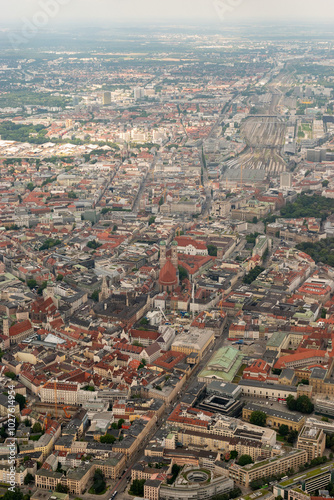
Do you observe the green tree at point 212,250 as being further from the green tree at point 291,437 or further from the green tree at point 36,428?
the green tree at point 36,428

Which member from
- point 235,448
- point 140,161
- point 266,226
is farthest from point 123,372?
point 140,161

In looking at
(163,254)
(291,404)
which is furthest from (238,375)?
(163,254)

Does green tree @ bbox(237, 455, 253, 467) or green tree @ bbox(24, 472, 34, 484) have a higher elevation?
green tree @ bbox(237, 455, 253, 467)

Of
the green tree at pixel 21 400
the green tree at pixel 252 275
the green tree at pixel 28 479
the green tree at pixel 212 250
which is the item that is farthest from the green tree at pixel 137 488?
the green tree at pixel 212 250

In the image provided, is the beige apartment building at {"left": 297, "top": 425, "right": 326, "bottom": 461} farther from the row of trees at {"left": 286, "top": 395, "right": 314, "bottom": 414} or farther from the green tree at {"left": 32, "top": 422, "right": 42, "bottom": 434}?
the green tree at {"left": 32, "top": 422, "right": 42, "bottom": 434}

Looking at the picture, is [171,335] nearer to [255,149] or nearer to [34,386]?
[34,386]

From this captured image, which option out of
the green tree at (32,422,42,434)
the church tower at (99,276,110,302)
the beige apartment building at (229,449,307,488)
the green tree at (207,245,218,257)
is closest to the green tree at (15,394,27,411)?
the green tree at (32,422,42,434)

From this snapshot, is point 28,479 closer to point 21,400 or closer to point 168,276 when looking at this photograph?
point 21,400

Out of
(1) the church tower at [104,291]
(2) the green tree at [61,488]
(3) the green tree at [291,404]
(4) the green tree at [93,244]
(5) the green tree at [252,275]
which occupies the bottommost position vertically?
(4) the green tree at [93,244]
